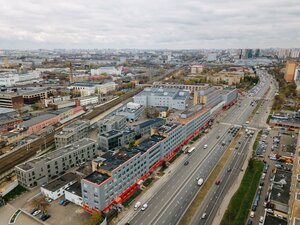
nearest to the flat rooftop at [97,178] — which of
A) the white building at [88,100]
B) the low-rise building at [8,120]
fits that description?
the low-rise building at [8,120]

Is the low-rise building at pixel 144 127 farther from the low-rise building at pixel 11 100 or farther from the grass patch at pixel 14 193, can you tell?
the low-rise building at pixel 11 100

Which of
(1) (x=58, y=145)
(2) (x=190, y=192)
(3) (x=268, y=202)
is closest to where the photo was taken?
(3) (x=268, y=202)

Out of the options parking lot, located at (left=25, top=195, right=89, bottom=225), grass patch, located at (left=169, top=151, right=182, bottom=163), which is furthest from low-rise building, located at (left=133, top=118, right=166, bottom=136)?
parking lot, located at (left=25, top=195, right=89, bottom=225)

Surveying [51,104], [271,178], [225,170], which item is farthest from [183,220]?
[51,104]

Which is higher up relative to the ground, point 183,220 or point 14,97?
point 14,97

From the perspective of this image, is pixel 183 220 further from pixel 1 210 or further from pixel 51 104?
pixel 51 104

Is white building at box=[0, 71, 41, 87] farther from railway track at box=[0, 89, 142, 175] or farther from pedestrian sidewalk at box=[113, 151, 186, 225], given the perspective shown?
pedestrian sidewalk at box=[113, 151, 186, 225]
